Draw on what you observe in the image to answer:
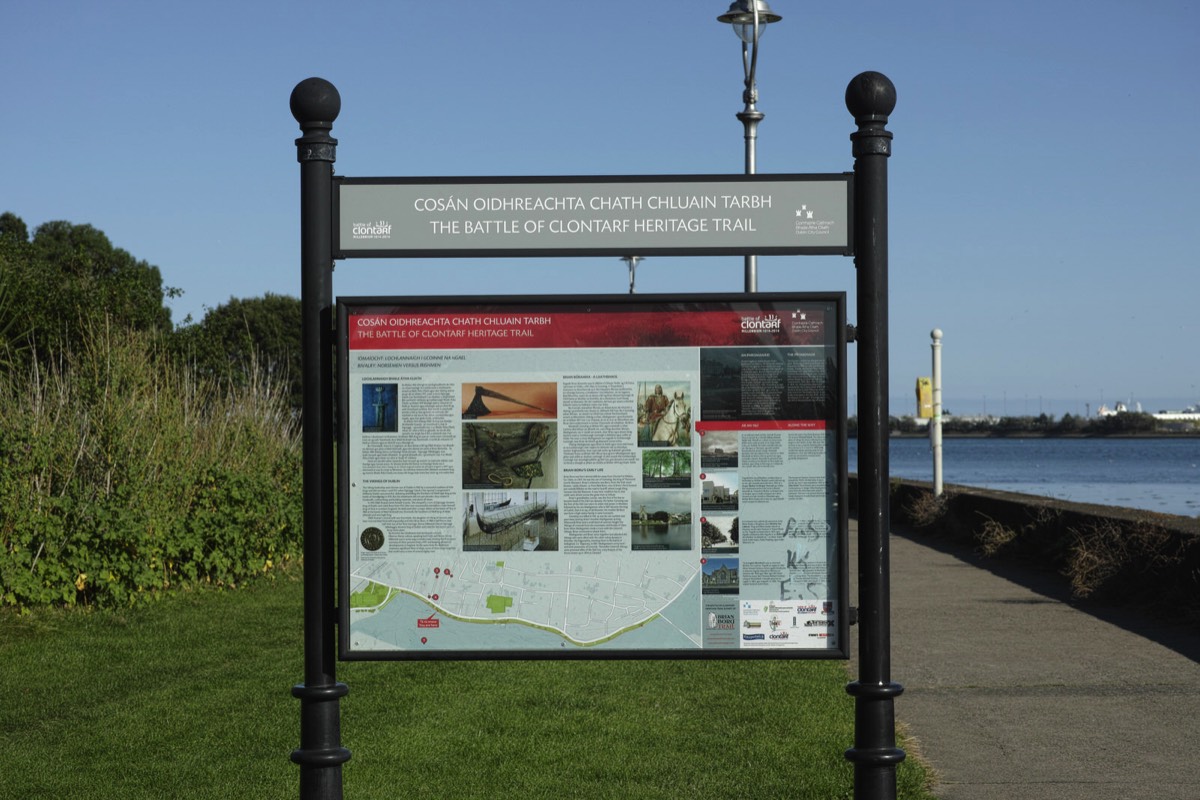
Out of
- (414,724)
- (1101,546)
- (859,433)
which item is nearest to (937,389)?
(1101,546)

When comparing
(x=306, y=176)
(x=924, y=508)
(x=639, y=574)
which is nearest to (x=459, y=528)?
(x=639, y=574)

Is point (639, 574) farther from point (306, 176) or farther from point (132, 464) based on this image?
point (132, 464)

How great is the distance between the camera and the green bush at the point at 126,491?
11305mm

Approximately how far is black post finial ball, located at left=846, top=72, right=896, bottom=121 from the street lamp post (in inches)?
422

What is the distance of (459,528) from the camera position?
510cm

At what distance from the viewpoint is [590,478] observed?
16.7 ft

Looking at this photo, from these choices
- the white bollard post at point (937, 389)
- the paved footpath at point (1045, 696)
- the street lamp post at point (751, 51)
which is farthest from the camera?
the white bollard post at point (937, 389)

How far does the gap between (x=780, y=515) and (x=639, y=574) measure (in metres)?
0.55

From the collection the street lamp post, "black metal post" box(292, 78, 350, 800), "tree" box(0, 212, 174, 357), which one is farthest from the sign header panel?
"tree" box(0, 212, 174, 357)

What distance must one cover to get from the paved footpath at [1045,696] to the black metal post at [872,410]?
4.71ft

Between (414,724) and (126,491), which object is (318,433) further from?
(126,491)

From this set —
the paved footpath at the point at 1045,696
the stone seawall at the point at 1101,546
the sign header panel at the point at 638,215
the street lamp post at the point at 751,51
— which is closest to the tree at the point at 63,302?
the street lamp post at the point at 751,51

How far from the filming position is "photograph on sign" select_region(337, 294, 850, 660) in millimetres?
5051

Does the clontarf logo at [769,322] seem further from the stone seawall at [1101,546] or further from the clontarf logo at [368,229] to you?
the stone seawall at [1101,546]
